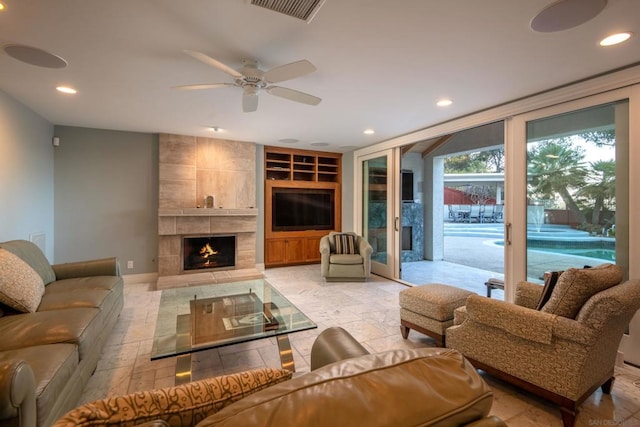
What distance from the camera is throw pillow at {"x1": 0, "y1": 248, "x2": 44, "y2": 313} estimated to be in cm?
199

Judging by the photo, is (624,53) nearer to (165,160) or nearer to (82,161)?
(165,160)

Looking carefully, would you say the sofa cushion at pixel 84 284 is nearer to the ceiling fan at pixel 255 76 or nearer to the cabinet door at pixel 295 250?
the ceiling fan at pixel 255 76

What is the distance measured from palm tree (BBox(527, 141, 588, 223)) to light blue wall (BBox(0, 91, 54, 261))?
17.7 ft

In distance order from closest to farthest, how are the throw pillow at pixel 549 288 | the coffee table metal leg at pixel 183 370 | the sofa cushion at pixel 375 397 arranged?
the sofa cushion at pixel 375 397 < the coffee table metal leg at pixel 183 370 < the throw pillow at pixel 549 288

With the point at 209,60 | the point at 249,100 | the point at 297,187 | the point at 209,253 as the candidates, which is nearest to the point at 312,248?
the point at 297,187

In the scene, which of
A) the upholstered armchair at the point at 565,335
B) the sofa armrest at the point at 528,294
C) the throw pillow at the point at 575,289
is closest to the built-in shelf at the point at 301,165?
the sofa armrest at the point at 528,294

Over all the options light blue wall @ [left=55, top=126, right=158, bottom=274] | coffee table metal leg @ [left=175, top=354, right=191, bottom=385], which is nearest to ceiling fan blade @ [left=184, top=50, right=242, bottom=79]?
coffee table metal leg @ [left=175, top=354, right=191, bottom=385]

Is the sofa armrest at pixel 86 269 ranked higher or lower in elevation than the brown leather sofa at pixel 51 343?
higher

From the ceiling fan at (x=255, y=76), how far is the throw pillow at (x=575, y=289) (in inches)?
82.1

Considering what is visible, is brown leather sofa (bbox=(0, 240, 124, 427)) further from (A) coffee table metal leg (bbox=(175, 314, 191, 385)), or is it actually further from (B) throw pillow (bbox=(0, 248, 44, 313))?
(A) coffee table metal leg (bbox=(175, 314, 191, 385))

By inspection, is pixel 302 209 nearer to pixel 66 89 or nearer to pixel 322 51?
pixel 66 89

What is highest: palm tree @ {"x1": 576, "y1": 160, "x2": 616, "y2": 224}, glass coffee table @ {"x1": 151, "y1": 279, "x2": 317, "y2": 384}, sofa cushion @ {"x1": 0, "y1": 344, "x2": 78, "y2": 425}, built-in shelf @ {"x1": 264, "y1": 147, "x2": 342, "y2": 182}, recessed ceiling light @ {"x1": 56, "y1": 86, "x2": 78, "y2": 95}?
recessed ceiling light @ {"x1": 56, "y1": 86, "x2": 78, "y2": 95}

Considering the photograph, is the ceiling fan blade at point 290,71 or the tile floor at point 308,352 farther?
the ceiling fan blade at point 290,71

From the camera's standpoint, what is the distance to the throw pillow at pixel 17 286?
78.5 inches
